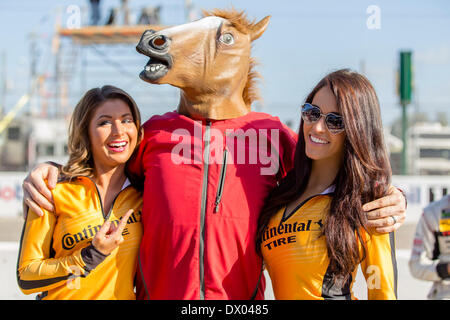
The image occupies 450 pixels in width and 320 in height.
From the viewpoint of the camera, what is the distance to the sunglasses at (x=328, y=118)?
2355mm

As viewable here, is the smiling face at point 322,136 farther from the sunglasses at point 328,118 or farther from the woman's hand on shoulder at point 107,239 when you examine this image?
the woman's hand on shoulder at point 107,239

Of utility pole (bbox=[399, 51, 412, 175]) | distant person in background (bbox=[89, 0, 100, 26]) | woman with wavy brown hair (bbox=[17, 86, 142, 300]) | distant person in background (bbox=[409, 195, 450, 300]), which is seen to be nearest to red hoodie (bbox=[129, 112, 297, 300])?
woman with wavy brown hair (bbox=[17, 86, 142, 300])

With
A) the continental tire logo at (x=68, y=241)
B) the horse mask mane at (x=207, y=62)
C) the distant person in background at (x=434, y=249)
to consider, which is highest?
the horse mask mane at (x=207, y=62)

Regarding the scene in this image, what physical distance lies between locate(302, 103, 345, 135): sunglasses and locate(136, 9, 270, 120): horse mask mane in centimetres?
51

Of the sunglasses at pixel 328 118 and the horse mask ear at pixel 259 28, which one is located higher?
the horse mask ear at pixel 259 28

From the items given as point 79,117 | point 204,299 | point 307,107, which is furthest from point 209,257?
point 79,117

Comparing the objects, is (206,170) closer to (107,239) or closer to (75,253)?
(107,239)

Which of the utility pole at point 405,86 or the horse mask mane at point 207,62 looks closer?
the horse mask mane at point 207,62

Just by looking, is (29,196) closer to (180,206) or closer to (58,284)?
(58,284)

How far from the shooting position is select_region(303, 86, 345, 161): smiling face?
2.39 metres

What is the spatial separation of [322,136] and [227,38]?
0.86 m

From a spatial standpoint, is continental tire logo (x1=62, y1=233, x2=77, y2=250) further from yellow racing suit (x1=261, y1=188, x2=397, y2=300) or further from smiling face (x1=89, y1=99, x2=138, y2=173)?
yellow racing suit (x1=261, y1=188, x2=397, y2=300)

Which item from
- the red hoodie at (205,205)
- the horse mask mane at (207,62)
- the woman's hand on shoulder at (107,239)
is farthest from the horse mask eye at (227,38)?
the woman's hand on shoulder at (107,239)

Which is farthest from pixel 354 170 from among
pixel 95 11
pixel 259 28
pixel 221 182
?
pixel 95 11
